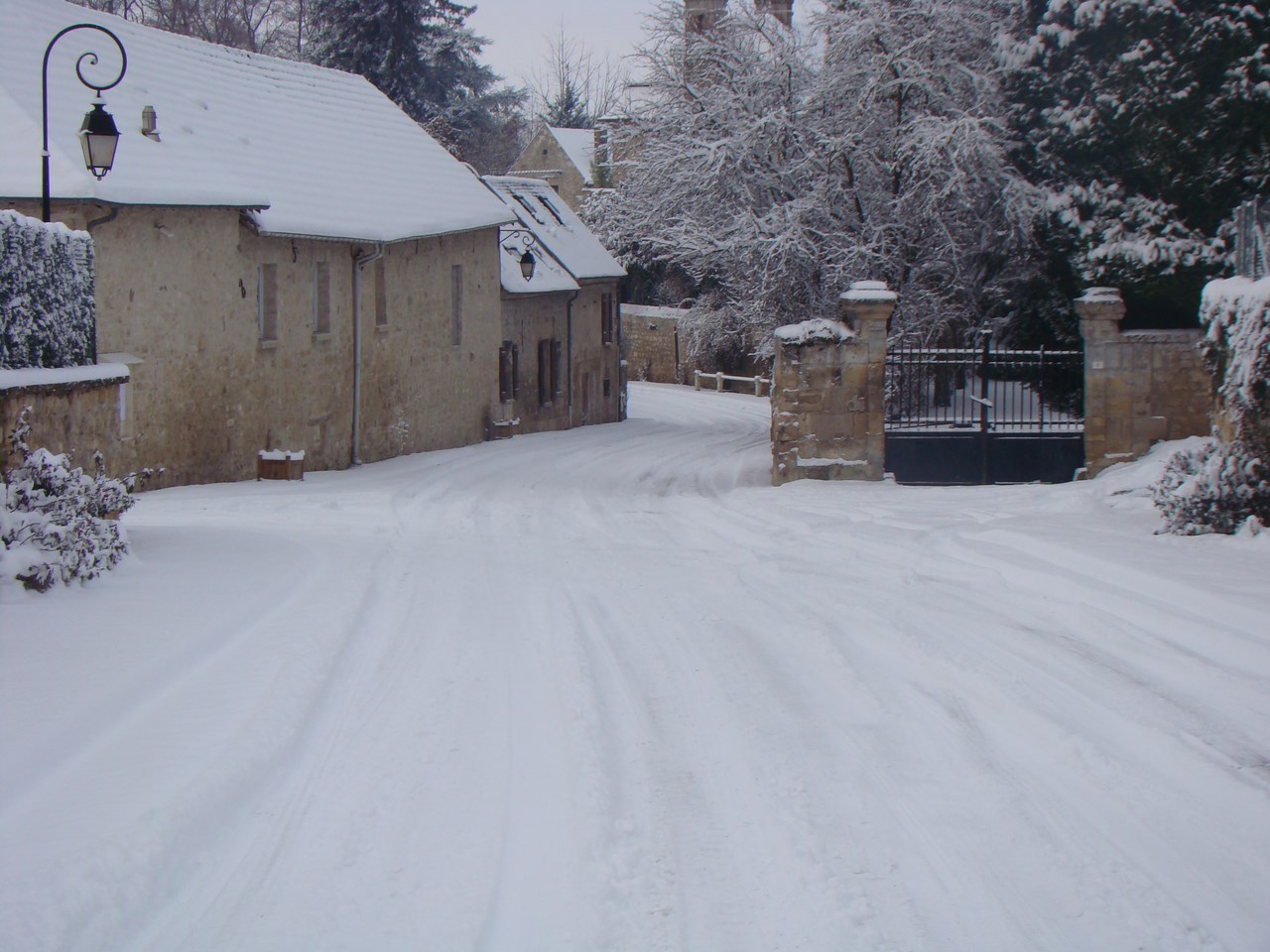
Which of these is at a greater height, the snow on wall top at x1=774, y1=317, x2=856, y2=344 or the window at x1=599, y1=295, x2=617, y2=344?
the window at x1=599, y1=295, x2=617, y2=344

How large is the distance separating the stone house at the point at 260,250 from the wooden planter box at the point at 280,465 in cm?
71

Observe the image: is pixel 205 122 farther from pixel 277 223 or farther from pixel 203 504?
pixel 203 504

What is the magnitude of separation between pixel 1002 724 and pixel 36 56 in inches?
649

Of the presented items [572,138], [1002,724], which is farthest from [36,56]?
[572,138]

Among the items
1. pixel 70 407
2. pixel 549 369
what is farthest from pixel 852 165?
pixel 70 407

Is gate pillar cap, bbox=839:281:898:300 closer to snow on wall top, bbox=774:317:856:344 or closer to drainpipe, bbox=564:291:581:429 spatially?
snow on wall top, bbox=774:317:856:344

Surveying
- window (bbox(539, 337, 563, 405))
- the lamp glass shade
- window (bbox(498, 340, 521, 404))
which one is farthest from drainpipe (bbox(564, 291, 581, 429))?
the lamp glass shade

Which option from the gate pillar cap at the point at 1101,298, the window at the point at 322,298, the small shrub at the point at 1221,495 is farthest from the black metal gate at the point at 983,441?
the window at the point at 322,298

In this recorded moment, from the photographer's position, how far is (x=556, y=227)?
1484 inches

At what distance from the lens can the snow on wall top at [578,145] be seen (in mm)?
60844

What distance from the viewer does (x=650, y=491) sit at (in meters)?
18.8

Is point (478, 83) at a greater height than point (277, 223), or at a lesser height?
greater

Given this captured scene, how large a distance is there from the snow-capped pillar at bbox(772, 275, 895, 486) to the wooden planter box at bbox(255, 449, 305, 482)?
259 inches

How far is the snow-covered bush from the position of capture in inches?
321
